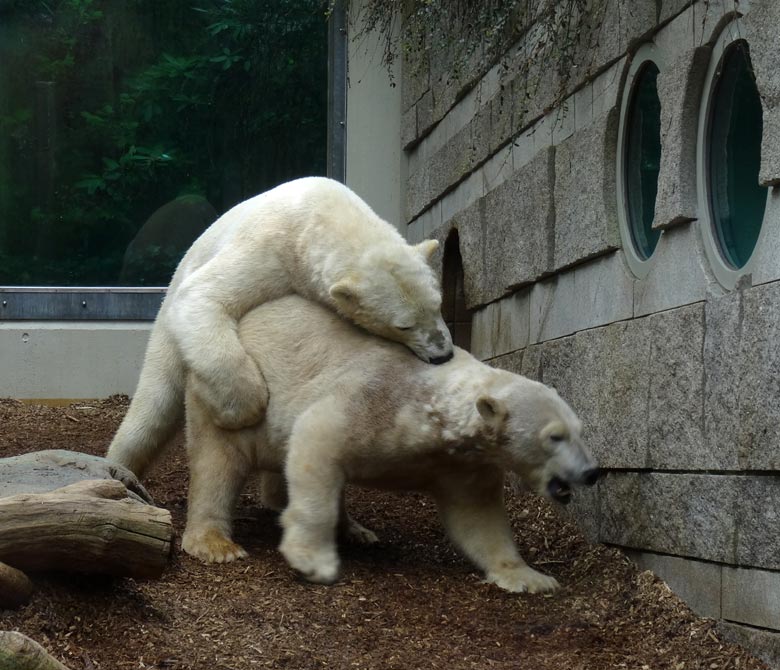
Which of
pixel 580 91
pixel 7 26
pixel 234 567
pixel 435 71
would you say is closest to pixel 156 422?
pixel 234 567

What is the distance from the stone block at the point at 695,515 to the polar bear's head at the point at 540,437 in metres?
0.30

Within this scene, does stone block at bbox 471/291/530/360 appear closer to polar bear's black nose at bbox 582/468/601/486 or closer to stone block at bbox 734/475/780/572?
polar bear's black nose at bbox 582/468/601/486

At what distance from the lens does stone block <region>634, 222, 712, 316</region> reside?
3594 mm

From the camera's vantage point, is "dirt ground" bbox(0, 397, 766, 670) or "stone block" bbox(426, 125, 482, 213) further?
"stone block" bbox(426, 125, 482, 213)

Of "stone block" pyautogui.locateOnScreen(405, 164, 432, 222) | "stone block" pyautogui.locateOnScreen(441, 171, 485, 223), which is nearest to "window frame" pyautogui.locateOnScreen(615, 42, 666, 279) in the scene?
"stone block" pyautogui.locateOnScreen(441, 171, 485, 223)

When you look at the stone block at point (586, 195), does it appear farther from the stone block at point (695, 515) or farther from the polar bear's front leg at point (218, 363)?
the polar bear's front leg at point (218, 363)

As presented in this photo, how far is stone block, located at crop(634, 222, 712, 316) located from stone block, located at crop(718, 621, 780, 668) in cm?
105

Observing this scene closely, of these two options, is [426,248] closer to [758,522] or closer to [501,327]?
[501,327]

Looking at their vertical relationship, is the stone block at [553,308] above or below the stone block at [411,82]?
below

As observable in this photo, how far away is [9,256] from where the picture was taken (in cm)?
862

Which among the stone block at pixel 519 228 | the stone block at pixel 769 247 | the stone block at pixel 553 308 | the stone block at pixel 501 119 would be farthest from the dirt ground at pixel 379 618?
the stone block at pixel 501 119

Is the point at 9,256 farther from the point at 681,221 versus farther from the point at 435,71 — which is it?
the point at 681,221

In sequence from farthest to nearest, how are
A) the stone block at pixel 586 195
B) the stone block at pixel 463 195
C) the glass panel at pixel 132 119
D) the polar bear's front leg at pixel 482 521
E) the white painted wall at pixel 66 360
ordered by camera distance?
the glass panel at pixel 132 119 < the white painted wall at pixel 66 360 < the stone block at pixel 463 195 < the stone block at pixel 586 195 < the polar bear's front leg at pixel 482 521

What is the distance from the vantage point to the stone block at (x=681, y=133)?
365 cm
